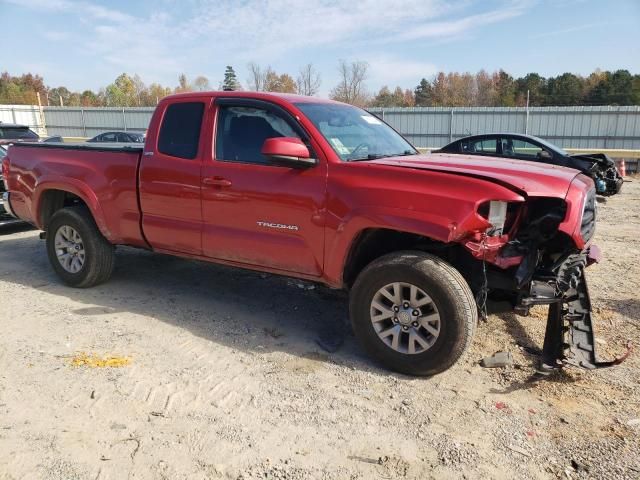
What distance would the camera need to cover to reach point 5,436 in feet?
9.63

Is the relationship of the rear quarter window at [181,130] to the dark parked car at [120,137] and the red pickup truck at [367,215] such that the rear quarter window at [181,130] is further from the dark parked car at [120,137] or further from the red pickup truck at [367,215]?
the dark parked car at [120,137]

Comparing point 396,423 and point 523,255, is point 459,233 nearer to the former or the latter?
point 523,255

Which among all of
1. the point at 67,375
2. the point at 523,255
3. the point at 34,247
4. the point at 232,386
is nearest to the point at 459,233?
the point at 523,255

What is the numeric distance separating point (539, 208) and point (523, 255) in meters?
0.37

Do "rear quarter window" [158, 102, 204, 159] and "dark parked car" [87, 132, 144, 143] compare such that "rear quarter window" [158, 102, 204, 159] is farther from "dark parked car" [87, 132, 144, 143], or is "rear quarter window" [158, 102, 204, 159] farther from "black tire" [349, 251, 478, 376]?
"dark parked car" [87, 132, 144, 143]

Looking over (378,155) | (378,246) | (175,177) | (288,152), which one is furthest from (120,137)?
(378,246)

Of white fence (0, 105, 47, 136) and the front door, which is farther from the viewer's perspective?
white fence (0, 105, 47, 136)

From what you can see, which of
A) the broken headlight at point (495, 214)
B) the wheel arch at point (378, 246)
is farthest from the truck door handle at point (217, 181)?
the broken headlight at point (495, 214)

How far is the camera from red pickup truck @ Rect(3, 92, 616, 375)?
3451mm

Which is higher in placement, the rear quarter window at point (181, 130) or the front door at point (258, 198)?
the rear quarter window at point (181, 130)

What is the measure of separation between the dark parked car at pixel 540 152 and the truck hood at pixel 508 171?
6.75 meters

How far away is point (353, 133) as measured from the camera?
4.36 metres

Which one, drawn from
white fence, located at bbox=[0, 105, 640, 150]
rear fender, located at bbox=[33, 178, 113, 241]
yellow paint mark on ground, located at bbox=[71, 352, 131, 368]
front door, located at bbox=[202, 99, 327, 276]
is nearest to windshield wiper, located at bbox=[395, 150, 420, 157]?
front door, located at bbox=[202, 99, 327, 276]

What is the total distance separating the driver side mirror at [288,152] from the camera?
12.2 feet
